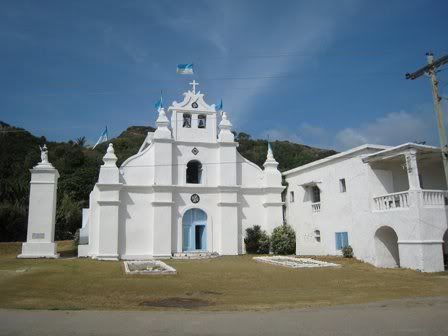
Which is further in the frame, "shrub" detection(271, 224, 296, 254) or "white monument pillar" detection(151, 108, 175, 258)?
"shrub" detection(271, 224, 296, 254)

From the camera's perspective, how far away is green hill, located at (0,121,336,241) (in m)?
35.1

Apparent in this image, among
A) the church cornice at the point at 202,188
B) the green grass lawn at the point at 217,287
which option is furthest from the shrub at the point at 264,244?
the green grass lawn at the point at 217,287

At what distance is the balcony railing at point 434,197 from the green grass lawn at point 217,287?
3153 millimetres

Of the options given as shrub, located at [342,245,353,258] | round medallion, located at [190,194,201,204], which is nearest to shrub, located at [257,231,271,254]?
round medallion, located at [190,194,201,204]

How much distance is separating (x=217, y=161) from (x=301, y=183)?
5821 mm

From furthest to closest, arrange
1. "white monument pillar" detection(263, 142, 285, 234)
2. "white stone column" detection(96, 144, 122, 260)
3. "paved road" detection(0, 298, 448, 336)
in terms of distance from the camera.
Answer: "white monument pillar" detection(263, 142, 285, 234) → "white stone column" detection(96, 144, 122, 260) → "paved road" detection(0, 298, 448, 336)

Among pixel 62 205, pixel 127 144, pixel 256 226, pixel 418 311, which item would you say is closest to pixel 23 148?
pixel 127 144

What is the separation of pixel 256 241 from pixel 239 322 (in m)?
20.4

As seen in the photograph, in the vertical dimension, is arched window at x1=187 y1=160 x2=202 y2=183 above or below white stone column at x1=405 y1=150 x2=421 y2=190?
above

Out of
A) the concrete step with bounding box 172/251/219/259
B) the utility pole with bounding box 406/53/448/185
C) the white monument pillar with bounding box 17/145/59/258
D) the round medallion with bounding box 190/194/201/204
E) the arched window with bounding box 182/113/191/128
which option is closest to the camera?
the utility pole with bounding box 406/53/448/185

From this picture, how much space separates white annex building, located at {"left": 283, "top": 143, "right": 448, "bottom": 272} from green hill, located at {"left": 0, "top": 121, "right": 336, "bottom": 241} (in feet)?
60.8

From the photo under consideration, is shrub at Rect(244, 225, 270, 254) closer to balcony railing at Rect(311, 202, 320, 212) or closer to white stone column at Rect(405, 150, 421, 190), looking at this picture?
balcony railing at Rect(311, 202, 320, 212)

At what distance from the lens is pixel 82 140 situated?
268ft

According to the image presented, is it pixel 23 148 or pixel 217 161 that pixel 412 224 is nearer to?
pixel 217 161
